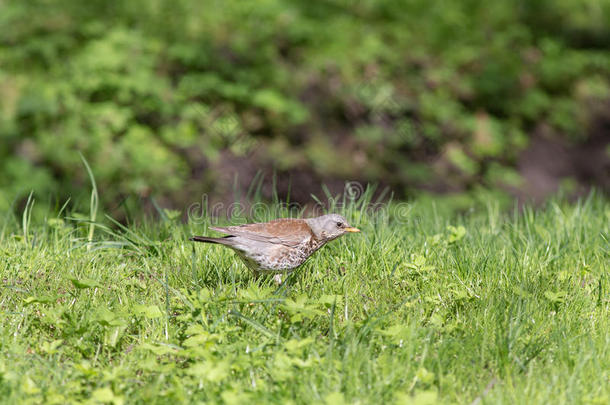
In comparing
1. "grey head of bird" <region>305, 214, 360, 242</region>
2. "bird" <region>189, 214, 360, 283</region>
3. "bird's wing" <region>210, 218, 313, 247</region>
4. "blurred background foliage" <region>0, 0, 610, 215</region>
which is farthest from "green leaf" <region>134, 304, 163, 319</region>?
"blurred background foliage" <region>0, 0, 610, 215</region>

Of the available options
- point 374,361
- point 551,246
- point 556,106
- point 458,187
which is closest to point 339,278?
point 374,361

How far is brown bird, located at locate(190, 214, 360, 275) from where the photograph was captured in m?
3.78

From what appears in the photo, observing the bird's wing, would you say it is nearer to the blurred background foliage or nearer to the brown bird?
the brown bird

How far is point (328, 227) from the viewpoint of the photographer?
4.07 meters

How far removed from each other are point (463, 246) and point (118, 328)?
219cm

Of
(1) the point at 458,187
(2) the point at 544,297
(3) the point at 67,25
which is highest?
(3) the point at 67,25

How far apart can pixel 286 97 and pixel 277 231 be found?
14.6 feet

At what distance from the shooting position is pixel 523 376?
314cm

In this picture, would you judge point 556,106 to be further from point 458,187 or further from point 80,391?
point 80,391

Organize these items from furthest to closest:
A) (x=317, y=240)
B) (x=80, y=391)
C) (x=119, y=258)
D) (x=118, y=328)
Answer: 1. (x=119, y=258)
2. (x=317, y=240)
3. (x=118, y=328)
4. (x=80, y=391)
